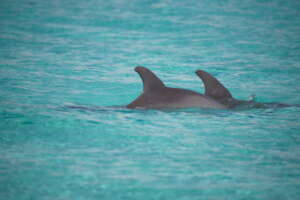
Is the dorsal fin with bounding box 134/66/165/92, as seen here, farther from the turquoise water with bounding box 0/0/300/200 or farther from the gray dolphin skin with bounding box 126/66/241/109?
the turquoise water with bounding box 0/0/300/200

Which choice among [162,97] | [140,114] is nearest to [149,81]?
[162,97]

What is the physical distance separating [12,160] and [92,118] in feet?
5.50

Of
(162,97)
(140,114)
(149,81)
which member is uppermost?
(149,81)

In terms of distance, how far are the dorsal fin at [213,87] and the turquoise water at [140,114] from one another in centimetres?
34

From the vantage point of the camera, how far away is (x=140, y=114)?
634 cm

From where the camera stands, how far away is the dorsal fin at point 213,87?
22.1 feet

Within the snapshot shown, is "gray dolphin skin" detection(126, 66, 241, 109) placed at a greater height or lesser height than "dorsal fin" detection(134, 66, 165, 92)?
lesser

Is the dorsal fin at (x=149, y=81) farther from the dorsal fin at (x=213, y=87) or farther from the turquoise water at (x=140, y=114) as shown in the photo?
the dorsal fin at (x=213, y=87)

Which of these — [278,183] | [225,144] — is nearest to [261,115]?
[225,144]

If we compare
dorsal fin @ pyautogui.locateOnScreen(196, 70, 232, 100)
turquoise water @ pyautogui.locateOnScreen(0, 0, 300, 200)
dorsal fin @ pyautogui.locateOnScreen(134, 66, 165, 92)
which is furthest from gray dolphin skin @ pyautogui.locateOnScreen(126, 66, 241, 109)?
dorsal fin @ pyautogui.locateOnScreen(196, 70, 232, 100)

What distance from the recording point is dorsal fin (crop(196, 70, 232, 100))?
265 inches

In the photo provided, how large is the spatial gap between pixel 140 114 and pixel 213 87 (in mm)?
1157

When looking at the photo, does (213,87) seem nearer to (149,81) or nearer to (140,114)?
(149,81)

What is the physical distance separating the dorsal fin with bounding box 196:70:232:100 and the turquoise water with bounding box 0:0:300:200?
34 centimetres
